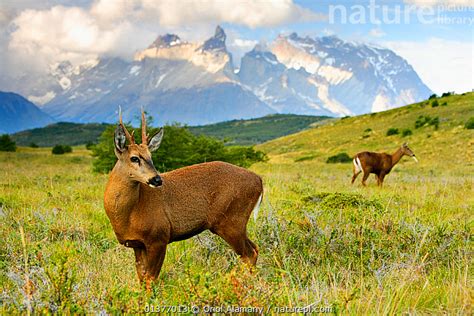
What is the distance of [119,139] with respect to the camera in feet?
16.0

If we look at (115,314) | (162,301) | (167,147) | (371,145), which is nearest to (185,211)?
(162,301)

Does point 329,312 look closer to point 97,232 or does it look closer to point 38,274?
point 38,274

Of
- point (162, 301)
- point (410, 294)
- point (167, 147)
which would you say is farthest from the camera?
point (167, 147)

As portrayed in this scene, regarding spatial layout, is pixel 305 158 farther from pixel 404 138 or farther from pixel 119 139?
pixel 119 139

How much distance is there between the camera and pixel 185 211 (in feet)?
17.7

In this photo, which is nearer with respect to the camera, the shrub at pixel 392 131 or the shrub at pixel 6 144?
the shrub at pixel 392 131

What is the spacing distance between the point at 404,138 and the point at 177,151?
96.3 ft

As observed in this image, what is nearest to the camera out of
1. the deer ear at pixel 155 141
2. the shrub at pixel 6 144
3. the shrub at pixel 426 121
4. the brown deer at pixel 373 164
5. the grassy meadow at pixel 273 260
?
the grassy meadow at pixel 273 260

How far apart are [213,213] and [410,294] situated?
2.37 metres

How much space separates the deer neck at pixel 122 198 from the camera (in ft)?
16.2

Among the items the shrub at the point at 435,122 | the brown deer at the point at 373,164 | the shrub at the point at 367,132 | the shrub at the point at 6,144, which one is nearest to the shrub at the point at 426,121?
the shrub at the point at 435,122

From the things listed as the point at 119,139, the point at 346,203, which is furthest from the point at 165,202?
the point at 346,203

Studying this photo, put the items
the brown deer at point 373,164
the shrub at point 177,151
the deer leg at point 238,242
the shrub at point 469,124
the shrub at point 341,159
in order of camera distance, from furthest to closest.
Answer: the shrub at point 341,159 < the shrub at point 469,124 < the shrub at point 177,151 < the brown deer at point 373,164 < the deer leg at point 238,242

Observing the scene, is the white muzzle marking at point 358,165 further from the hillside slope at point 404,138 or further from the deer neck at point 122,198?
the deer neck at point 122,198
